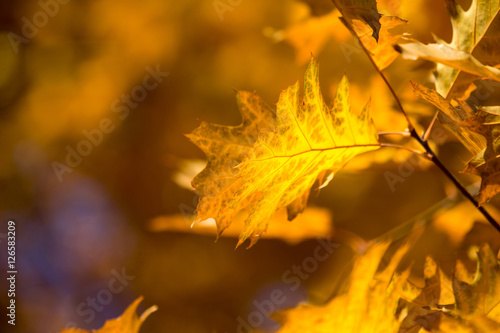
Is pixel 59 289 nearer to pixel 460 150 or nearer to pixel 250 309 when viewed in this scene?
pixel 250 309

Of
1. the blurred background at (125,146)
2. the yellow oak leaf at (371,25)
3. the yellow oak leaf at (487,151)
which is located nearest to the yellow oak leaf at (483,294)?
the yellow oak leaf at (487,151)

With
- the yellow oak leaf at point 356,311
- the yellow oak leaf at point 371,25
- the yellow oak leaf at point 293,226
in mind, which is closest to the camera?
the yellow oak leaf at point 371,25

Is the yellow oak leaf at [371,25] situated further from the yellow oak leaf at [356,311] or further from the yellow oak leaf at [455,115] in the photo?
the yellow oak leaf at [356,311]

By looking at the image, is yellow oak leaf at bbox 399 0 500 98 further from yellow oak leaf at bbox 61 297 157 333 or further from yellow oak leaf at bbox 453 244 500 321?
yellow oak leaf at bbox 61 297 157 333

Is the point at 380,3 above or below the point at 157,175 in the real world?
above

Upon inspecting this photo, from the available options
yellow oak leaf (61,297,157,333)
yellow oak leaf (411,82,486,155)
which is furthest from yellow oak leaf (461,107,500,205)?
yellow oak leaf (61,297,157,333)

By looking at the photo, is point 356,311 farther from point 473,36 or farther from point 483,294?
point 473,36

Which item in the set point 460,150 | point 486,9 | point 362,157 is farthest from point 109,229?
point 486,9
